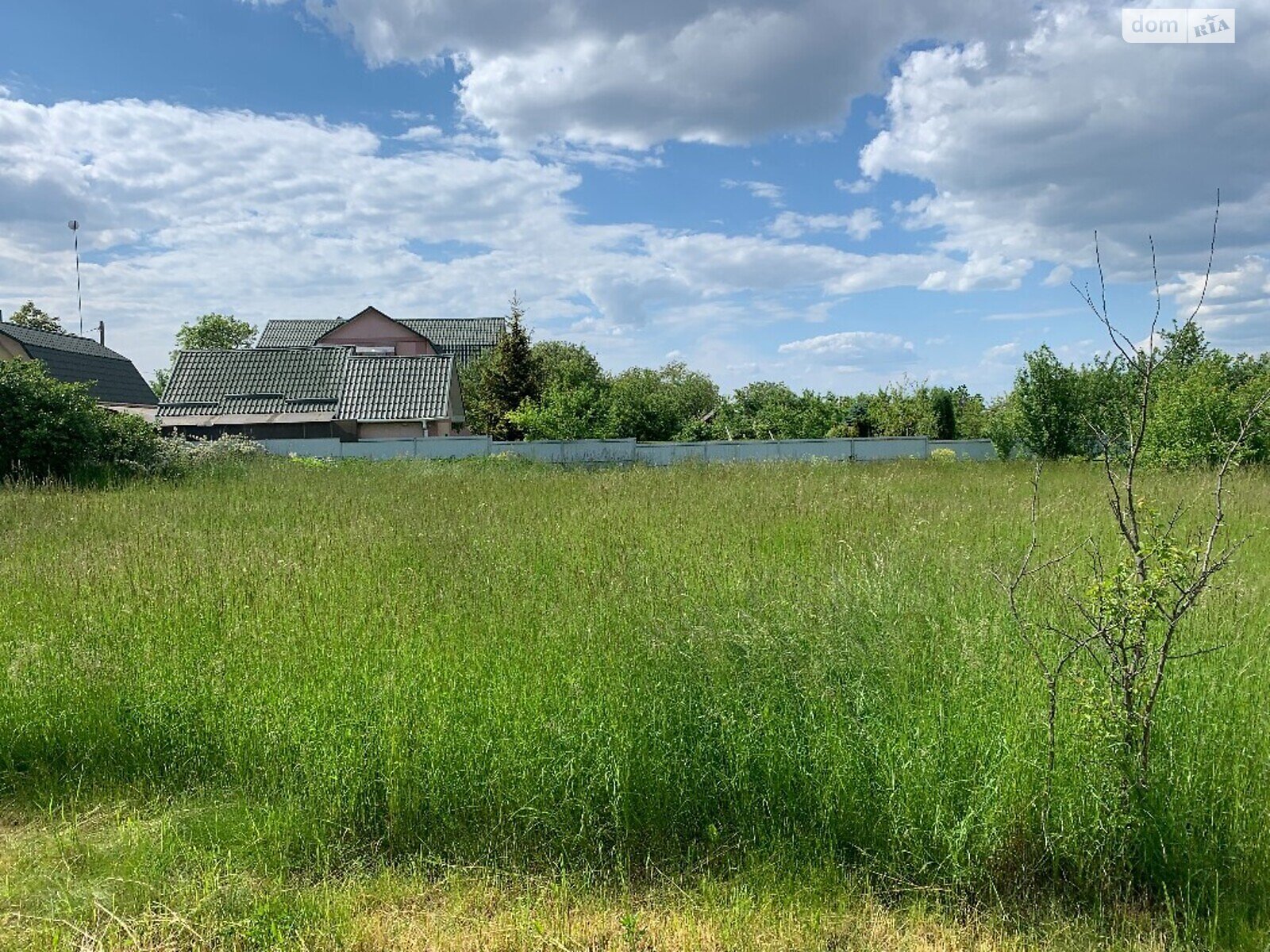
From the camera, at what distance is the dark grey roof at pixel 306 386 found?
3038 centimetres

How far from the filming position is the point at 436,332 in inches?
2239

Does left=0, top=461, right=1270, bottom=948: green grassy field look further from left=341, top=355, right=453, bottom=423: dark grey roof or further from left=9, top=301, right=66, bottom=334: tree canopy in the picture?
left=9, top=301, right=66, bottom=334: tree canopy

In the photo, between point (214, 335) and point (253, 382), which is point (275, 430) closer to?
point (253, 382)

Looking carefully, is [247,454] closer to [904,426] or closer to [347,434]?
[347,434]

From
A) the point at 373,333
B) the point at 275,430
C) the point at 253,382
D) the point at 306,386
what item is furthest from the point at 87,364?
the point at 275,430

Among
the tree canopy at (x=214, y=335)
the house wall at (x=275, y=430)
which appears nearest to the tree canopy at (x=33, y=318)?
the tree canopy at (x=214, y=335)

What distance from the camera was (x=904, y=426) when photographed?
3136 centimetres

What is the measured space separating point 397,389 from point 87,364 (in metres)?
24.1

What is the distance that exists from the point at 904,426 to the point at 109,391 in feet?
141

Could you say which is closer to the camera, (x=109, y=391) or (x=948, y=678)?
(x=948, y=678)

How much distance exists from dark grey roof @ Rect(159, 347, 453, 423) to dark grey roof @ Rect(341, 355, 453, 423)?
0.11ft

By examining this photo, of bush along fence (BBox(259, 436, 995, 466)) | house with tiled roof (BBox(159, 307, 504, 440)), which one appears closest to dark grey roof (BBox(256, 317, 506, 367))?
house with tiled roof (BBox(159, 307, 504, 440))

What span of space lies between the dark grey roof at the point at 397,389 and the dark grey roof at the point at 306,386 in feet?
0.11

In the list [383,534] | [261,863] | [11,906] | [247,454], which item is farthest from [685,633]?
[247,454]
